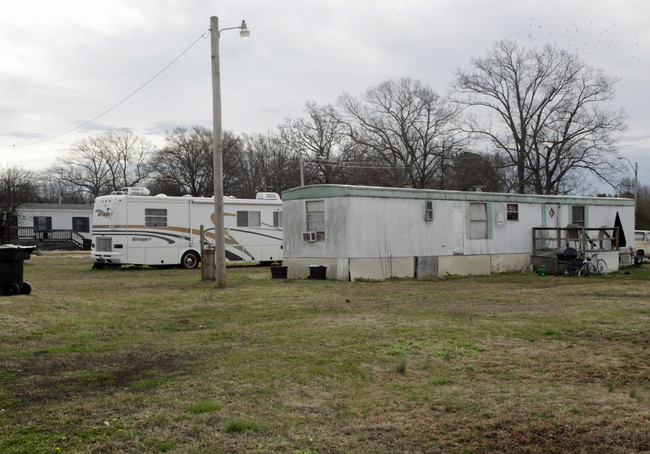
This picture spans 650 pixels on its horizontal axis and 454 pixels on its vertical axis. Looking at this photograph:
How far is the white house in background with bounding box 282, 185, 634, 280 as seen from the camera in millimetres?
18156

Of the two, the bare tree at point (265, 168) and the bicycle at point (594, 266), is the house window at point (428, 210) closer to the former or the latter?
the bicycle at point (594, 266)

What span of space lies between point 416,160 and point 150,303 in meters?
37.6

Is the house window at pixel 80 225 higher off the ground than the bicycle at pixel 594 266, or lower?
higher

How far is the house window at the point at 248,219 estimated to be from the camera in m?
24.6

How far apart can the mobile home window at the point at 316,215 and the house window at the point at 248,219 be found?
20.1 feet

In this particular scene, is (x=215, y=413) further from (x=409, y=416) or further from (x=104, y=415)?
(x=409, y=416)

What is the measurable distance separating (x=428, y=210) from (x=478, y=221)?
7.55 ft

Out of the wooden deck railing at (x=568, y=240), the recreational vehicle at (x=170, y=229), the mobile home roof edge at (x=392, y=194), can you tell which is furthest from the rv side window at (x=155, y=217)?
the wooden deck railing at (x=568, y=240)

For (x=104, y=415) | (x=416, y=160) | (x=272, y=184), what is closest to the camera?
(x=104, y=415)

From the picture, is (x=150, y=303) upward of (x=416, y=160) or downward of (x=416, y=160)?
downward

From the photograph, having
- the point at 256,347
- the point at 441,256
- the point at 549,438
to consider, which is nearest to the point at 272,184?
the point at 441,256

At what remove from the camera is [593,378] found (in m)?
6.23

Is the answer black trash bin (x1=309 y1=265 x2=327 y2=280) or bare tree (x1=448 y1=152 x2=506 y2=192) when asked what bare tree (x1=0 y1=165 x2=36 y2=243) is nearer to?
black trash bin (x1=309 y1=265 x2=327 y2=280)

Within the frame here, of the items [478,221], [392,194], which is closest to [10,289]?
[392,194]
